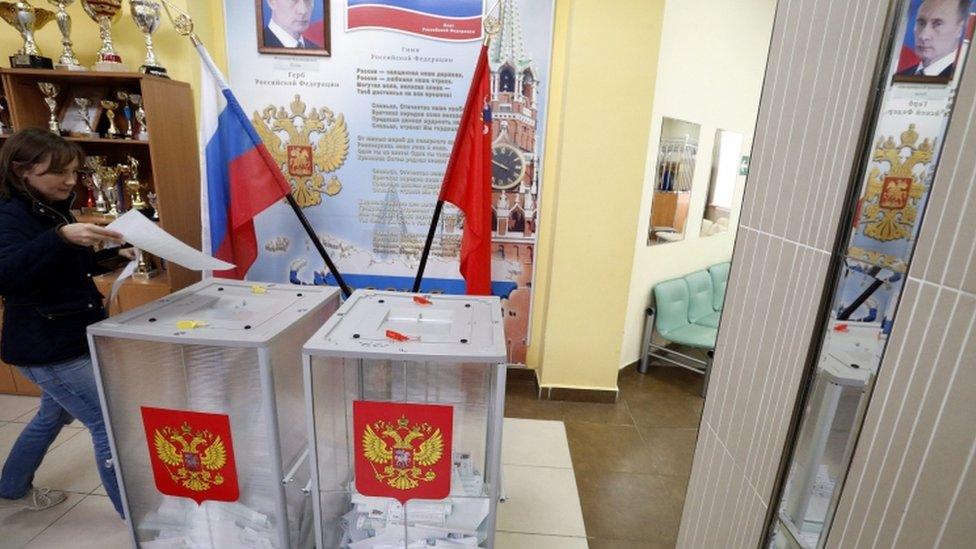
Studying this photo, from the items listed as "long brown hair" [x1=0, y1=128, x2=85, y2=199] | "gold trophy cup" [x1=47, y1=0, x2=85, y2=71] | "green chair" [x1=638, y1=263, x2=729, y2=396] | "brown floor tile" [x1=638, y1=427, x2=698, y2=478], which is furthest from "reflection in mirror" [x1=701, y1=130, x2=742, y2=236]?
"gold trophy cup" [x1=47, y1=0, x2=85, y2=71]

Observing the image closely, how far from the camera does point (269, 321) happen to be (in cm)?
141

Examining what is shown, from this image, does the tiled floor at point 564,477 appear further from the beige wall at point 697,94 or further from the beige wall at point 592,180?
the beige wall at point 697,94

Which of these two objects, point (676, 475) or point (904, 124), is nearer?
point (904, 124)

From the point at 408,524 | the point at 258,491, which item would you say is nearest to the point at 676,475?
the point at 408,524

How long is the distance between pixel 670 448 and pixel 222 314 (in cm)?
244

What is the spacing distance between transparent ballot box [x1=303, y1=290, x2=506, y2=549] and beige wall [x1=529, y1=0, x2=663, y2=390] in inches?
57.8

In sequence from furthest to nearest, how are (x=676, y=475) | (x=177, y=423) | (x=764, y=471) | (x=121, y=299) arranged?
(x=121, y=299) < (x=676, y=475) < (x=177, y=423) < (x=764, y=471)

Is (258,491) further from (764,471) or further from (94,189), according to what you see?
(94,189)

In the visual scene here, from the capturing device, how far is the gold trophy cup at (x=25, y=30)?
2.53 meters

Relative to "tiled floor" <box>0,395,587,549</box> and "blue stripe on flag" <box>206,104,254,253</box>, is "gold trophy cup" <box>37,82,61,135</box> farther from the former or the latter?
"tiled floor" <box>0,395,587,549</box>

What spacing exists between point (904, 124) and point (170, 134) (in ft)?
10.4

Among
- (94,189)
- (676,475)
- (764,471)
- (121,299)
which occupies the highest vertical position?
(94,189)

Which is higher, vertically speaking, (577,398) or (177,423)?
(177,423)

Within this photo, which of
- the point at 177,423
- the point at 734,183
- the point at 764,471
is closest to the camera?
the point at 764,471
